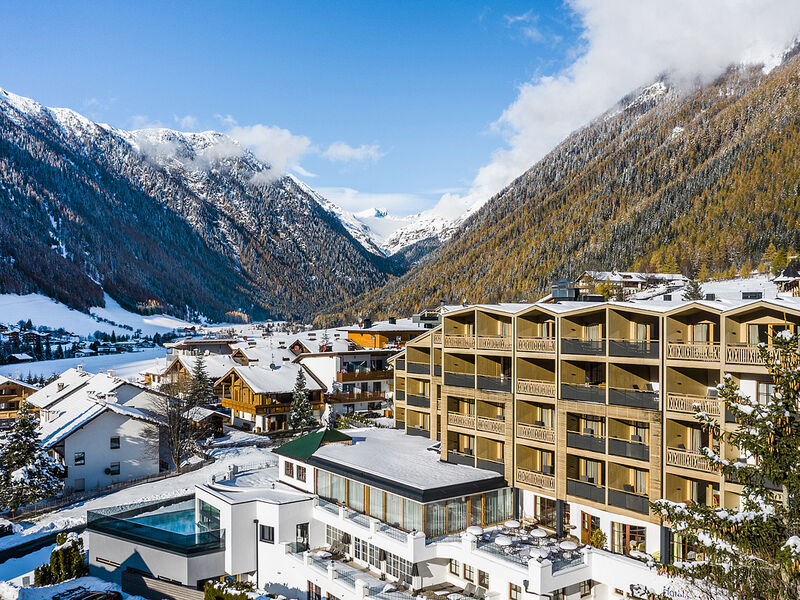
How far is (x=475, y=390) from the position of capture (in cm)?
3108

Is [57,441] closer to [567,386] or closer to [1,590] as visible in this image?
[1,590]

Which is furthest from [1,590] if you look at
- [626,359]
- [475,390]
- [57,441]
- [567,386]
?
[626,359]

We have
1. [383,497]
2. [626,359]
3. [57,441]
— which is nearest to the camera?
[626,359]

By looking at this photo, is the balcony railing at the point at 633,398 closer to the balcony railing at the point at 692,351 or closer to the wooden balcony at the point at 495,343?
the balcony railing at the point at 692,351

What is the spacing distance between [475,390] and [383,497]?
268 inches

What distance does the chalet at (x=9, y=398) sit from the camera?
6981 cm

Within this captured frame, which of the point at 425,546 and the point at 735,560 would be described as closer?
the point at 735,560

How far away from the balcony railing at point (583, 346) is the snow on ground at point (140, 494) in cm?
1928

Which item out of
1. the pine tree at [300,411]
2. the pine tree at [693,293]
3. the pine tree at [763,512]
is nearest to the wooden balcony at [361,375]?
the pine tree at [300,411]

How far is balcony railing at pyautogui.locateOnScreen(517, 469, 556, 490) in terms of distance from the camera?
89.3ft

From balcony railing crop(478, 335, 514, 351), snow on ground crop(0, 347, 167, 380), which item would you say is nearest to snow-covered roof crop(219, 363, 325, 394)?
balcony railing crop(478, 335, 514, 351)

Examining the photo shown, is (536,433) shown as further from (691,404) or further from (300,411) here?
(300,411)

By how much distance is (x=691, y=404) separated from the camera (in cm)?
2278

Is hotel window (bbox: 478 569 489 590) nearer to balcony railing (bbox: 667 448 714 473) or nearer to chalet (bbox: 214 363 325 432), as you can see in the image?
balcony railing (bbox: 667 448 714 473)
